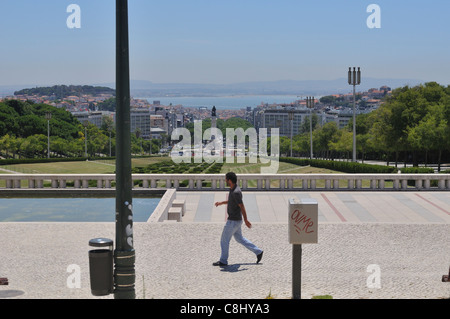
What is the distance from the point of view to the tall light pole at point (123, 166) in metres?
9.03

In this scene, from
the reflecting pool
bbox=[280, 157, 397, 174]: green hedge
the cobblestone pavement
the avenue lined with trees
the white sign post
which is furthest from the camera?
the avenue lined with trees

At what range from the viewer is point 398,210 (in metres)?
24.5

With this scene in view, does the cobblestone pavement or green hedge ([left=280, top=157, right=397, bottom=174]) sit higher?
the cobblestone pavement

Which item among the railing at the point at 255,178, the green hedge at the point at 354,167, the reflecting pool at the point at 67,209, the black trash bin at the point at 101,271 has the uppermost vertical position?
the black trash bin at the point at 101,271

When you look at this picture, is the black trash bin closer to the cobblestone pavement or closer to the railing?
the cobblestone pavement

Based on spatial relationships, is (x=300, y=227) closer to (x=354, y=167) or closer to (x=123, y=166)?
(x=123, y=166)

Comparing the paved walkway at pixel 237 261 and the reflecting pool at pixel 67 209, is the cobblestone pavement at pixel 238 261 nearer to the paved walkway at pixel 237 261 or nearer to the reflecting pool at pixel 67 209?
the paved walkway at pixel 237 261

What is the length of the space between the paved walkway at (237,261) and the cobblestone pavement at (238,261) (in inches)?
0.7

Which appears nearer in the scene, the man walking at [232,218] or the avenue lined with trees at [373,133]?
the man walking at [232,218]

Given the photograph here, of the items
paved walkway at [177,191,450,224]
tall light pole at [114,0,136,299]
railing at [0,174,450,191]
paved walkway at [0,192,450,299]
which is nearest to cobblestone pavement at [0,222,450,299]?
paved walkway at [0,192,450,299]

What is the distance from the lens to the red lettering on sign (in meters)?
10.8

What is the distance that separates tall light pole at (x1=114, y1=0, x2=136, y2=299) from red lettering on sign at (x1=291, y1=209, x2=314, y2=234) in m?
2.81

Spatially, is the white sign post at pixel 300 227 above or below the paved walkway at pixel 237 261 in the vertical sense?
above

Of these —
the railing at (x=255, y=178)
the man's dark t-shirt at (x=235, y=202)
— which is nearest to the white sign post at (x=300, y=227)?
the man's dark t-shirt at (x=235, y=202)
